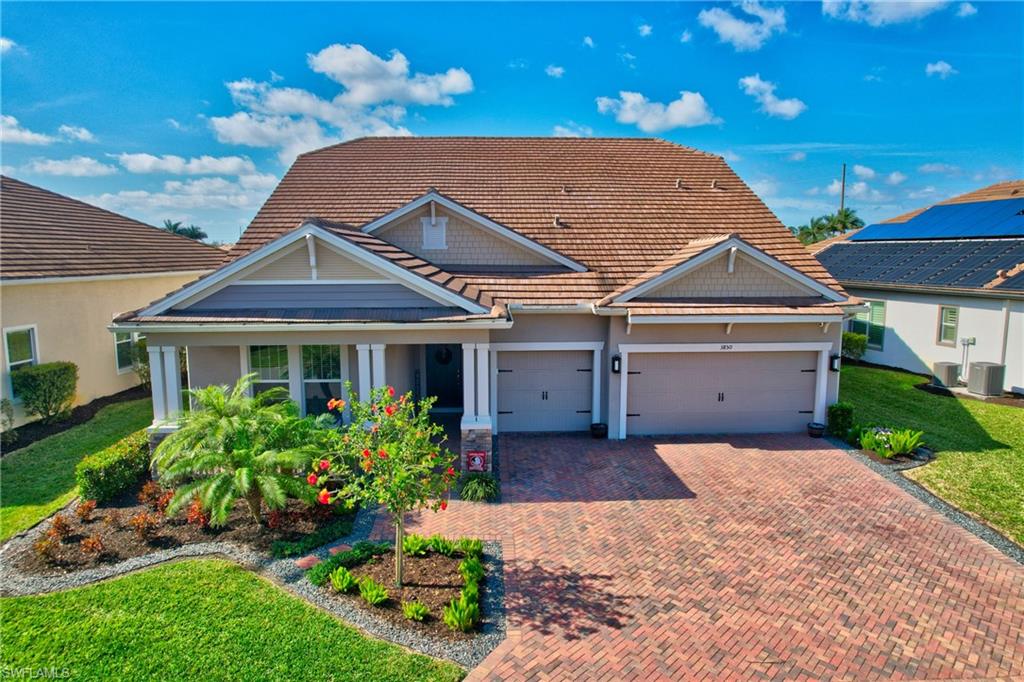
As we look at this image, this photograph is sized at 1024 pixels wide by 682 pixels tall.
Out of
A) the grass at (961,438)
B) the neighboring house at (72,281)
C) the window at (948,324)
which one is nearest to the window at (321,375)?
the neighboring house at (72,281)

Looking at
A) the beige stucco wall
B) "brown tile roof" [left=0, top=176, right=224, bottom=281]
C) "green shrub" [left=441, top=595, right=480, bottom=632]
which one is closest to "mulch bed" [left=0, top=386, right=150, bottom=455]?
the beige stucco wall

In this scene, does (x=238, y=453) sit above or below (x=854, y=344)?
below

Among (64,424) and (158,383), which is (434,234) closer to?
(158,383)

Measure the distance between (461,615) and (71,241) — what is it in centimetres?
1691

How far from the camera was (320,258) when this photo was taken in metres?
11.4

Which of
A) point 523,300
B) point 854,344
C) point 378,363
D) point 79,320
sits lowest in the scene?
point 854,344

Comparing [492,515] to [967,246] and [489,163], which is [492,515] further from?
[967,246]

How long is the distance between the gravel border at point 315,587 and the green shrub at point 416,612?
0.18 metres

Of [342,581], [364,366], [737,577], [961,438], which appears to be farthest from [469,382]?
[961,438]

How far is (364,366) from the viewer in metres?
11.3

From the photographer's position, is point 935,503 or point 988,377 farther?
point 988,377

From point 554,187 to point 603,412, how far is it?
22.5 feet

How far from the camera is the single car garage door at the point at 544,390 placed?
13.6m

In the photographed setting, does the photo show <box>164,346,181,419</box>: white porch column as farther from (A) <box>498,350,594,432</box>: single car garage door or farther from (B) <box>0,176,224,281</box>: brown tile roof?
(A) <box>498,350,594,432</box>: single car garage door
